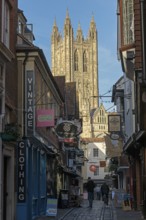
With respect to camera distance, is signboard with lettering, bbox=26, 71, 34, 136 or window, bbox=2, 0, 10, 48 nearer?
window, bbox=2, 0, 10, 48

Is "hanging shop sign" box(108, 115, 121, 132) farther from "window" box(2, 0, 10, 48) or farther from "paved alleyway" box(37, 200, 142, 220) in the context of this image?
"window" box(2, 0, 10, 48)

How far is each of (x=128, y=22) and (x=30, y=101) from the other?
5.52 meters

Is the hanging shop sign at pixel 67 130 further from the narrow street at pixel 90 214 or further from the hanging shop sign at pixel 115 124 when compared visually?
the hanging shop sign at pixel 115 124

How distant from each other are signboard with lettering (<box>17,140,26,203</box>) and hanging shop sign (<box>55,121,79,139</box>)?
17.2ft

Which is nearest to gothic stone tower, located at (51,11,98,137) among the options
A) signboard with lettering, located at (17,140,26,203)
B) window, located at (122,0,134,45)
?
window, located at (122,0,134,45)

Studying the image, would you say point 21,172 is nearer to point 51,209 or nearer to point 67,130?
point 51,209

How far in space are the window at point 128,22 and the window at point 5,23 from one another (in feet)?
17.7

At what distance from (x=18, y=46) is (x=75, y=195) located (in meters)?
14.6

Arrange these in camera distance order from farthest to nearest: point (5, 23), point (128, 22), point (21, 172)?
point (128, 22) → point (21, 172) → point (5, 23)

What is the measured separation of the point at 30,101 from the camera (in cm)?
2053

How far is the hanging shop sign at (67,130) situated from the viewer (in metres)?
24.8

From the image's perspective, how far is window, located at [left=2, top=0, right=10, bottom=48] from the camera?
58.9 ft

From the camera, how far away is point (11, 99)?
63.2 feet

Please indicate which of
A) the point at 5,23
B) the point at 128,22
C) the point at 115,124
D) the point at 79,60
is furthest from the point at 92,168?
the point at 5,23
